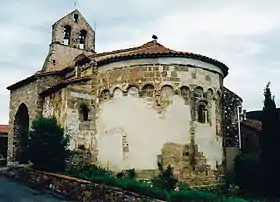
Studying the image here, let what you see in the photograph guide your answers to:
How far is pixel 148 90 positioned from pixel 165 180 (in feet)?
13.5

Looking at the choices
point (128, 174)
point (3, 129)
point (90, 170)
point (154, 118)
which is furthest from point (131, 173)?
point (3, 129)

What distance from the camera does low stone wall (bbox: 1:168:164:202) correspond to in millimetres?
11641

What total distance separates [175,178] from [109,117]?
4.20 meters

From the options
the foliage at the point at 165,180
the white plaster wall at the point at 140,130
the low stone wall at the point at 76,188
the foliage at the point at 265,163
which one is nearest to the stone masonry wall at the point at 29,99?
the white plaster wall at the point at 140,130

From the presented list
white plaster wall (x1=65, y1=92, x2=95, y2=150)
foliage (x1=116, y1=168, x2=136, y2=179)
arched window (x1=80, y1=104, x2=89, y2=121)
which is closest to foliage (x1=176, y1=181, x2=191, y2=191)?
foliage (x1=116, y1=168, x2=136, y2=179)

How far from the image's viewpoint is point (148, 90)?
53.9 feet

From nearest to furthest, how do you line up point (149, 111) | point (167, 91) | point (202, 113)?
1. point (149, 111)
2. point (167, 91)
3. point (202, 113)

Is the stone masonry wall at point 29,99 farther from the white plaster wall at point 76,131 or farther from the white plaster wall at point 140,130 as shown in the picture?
the white plaster wall at point 140,130

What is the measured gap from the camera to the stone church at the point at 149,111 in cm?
1594

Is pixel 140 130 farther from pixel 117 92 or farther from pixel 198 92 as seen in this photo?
pixel 198 92

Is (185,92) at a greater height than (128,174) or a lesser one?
greater

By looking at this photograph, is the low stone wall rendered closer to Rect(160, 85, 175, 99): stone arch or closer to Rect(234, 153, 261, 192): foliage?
Rect(160, 85, 175, 99): stone arch

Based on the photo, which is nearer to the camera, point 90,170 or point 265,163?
point 90,170

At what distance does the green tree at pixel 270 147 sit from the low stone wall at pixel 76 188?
22.7 ft
